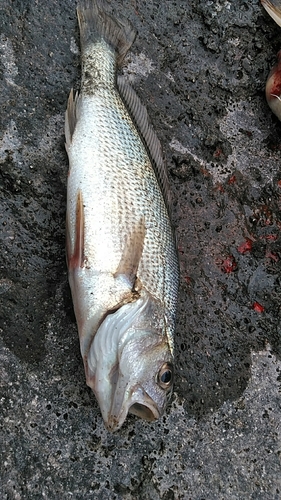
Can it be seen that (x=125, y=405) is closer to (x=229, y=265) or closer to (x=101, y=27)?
(x=229, y=265)

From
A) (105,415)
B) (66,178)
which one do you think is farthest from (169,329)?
(66,178)

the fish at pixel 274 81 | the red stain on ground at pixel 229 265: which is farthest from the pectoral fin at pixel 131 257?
the fish at pixel 274 81

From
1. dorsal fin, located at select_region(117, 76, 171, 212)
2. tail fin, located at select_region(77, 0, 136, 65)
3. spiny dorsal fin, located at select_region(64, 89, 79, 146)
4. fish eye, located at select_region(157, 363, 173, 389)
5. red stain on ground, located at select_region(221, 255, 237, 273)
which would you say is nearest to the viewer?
fish eye, located at select_region(157, 363, 173, 389)

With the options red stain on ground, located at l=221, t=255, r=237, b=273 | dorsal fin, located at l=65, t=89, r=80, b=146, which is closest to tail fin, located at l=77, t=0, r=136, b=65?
dorsal fin, located at l=65, t=89, r=80, b=146

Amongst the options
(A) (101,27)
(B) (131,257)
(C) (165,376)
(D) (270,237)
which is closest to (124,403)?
(C) (165,376)

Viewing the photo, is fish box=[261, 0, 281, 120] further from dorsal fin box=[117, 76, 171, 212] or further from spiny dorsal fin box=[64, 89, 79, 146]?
spiny dorsal fin box=[64, 89, 79, 146]
